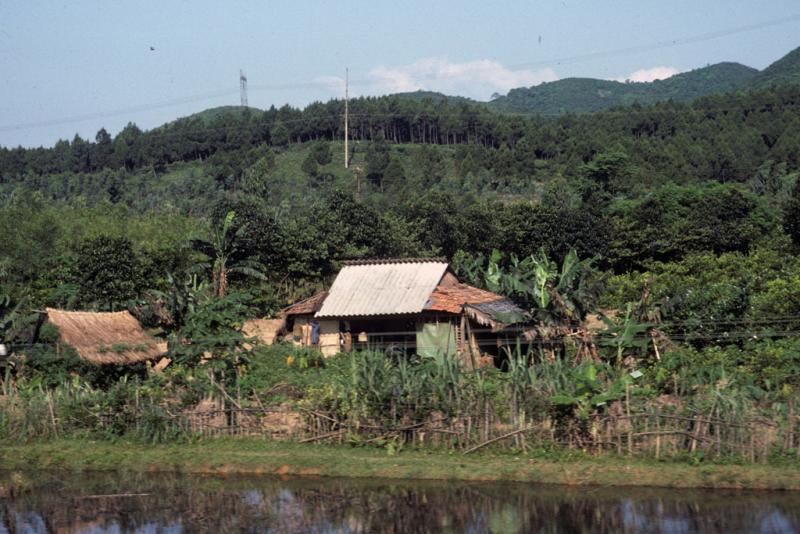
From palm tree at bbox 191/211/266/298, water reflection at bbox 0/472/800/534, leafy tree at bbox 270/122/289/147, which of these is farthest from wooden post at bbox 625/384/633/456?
leafy tree at bbox 270/122/289/147

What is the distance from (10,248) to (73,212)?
43.2 feet

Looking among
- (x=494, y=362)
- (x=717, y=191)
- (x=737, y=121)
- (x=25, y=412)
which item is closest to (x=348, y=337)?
(x=494, y=362)

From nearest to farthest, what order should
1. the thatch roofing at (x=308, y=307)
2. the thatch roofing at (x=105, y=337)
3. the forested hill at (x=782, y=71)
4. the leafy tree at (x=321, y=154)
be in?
1. the thatch roofing at (x=105, y=337)
2. the thatch roofing at (x=308, y=307)
3. the leafy tree at (x=321, y=154)
4. the forested hill at (x=782, y=71)

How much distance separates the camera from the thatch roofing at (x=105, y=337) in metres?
24.3

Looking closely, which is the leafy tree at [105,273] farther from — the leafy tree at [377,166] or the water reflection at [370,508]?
the leafy tree at [377,166]

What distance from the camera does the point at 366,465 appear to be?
17234 mm

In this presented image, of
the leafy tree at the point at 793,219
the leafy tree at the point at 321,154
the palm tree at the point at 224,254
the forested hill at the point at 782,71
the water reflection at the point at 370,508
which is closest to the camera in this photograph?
the water reflection at the point at 370,508

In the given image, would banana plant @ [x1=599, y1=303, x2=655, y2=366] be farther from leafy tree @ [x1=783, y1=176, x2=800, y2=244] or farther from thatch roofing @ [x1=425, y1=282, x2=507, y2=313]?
leafy tree @ [x1=783, y1=176, x2=800, y2=244]

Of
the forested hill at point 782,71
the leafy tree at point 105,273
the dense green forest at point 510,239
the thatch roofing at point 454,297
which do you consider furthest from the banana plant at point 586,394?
the forested hill at point 782,71

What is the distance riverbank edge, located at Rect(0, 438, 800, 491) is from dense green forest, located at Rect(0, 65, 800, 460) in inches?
38.0

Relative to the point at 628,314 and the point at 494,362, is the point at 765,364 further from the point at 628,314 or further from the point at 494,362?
the point at 494,362

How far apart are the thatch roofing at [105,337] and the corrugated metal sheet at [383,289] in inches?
210

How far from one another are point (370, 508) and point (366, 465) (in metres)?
2.08

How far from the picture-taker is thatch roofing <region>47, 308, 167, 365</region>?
24.3 m
